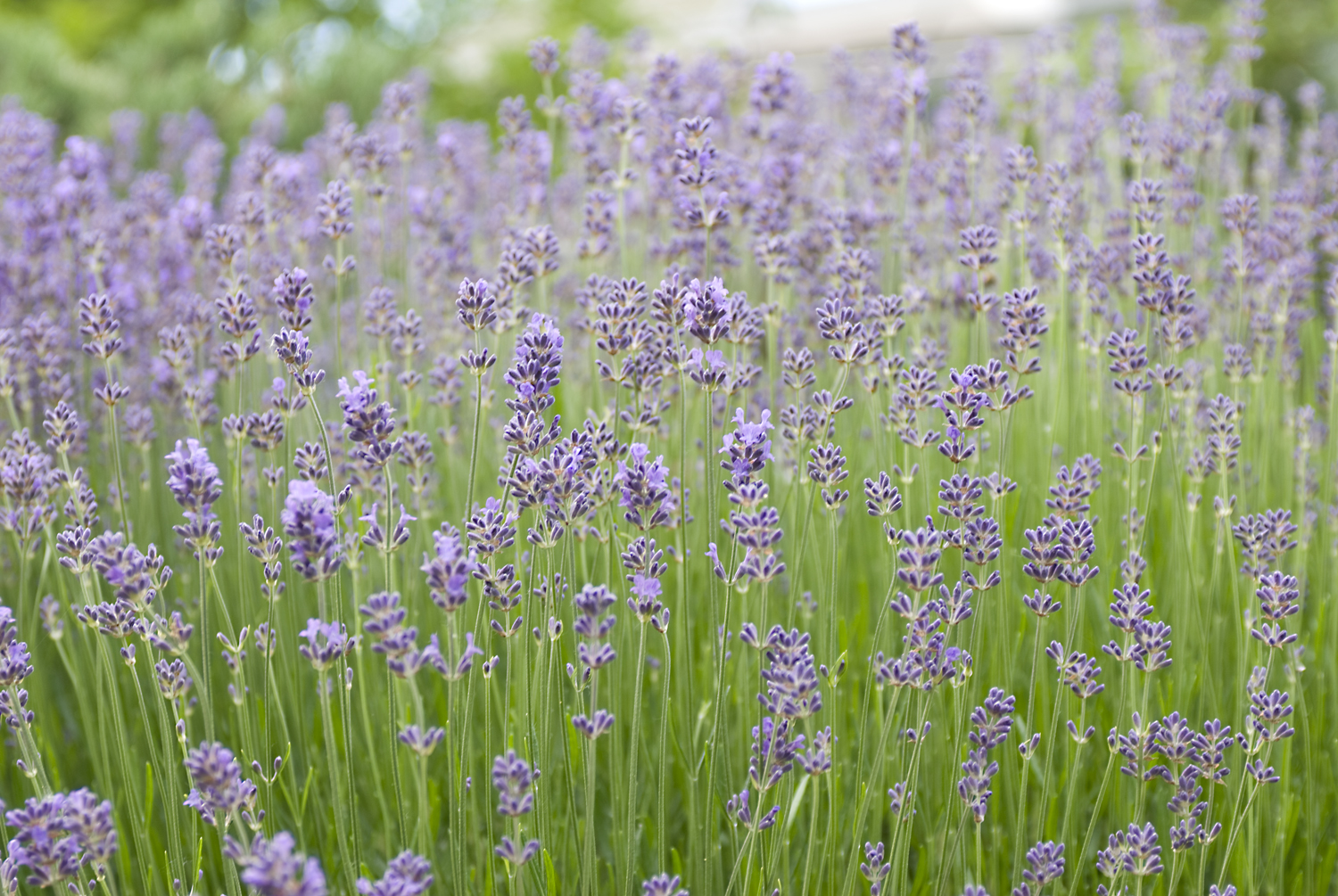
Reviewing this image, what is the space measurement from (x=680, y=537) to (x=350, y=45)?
11182 mm

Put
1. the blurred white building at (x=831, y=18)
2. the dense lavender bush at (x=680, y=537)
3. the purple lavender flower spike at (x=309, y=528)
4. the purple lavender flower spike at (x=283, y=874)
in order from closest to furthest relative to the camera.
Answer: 1. the purple lavender flower spike at (x=283, y=874)
2. the purple lavender flower spike at (x=309, y=528)
3. the dense lavender bush at (x=680, y=537)
4. the blurred white building at (x=831, y=18)

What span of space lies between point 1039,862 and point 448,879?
1166mm

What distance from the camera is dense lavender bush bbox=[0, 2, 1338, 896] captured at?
70.8 inches

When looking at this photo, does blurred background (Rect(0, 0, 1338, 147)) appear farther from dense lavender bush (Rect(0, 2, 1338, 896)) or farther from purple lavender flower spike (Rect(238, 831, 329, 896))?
purple lavender flower spike (Rect(238, 831, 329, 896))

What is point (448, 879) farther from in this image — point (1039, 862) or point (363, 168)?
point (363, 168)

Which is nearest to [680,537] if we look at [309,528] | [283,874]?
[309,528]

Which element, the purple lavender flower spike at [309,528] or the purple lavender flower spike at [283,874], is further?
the purple lavender flower spike at [309,528]

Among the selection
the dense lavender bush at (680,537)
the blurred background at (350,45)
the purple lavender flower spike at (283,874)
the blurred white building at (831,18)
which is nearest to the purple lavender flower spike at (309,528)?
the dense lavender bush at (680,537)

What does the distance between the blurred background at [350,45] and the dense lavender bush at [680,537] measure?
1.32 m

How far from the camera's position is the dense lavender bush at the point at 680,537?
180 centimetres

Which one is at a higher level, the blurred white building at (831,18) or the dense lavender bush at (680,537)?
the blurred white building at (831,18)

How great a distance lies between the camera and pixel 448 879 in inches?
86.9

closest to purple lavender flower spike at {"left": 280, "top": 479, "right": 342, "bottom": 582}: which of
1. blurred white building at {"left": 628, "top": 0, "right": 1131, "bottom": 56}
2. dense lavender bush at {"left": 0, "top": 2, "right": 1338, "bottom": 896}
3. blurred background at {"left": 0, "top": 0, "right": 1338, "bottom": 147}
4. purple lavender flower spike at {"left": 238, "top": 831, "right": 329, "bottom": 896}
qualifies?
dense lavender bush at {"left": 0, "top": 2, "right": 1338, "bottom": 896}

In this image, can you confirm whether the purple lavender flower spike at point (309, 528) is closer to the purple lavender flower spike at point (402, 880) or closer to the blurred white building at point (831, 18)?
the purple lavender flower spike at point (402, 880)
